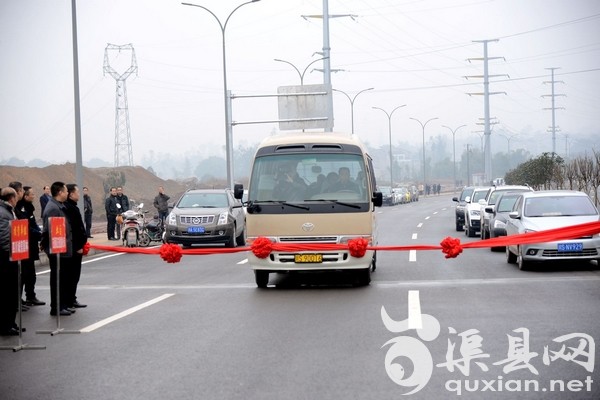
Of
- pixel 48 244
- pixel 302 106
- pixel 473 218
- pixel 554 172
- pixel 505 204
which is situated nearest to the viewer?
pixel 48 244

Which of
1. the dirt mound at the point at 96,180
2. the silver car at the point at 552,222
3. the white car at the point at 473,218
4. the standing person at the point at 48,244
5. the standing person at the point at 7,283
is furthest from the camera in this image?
the dirt mound at the point at 96,180

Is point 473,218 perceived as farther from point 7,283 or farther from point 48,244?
point 7,283

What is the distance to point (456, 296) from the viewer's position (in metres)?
13.9

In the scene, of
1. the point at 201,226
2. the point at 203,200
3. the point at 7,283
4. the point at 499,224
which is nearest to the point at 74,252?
the point at 7,283

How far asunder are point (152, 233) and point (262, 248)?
15.5m

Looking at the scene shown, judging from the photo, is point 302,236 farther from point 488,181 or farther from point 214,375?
point 488,181

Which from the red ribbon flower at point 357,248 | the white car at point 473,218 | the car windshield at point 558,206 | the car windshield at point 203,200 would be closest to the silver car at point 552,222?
the car windshield at point 558,206

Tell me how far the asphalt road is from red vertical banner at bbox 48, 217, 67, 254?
1004mm

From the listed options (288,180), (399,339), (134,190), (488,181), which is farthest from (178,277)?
(134,190)

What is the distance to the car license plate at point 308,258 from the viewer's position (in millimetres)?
15234

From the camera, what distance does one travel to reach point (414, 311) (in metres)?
12.2

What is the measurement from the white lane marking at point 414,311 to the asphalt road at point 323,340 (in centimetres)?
3

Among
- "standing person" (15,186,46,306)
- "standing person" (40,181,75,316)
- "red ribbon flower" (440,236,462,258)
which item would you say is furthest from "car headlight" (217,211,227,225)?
"red ribbon flower" (440,236,462,258)

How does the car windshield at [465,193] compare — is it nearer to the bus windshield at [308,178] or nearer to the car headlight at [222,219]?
the car headlight at [222,219]
